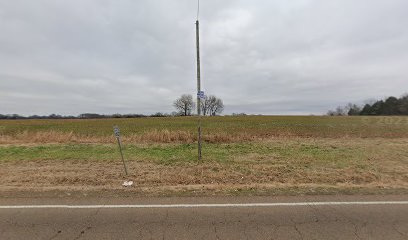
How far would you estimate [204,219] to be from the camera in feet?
15.2

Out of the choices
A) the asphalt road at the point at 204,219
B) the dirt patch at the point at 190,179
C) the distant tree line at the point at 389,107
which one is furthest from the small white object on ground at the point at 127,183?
the distant tree line at the point at 389,107

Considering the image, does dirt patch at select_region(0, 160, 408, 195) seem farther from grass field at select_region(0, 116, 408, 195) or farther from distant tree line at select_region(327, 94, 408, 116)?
distant tree line at select_region(327, 94, 408, 116)

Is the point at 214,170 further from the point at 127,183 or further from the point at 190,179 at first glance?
the point at 127,183

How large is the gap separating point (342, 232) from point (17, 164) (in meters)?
10.1

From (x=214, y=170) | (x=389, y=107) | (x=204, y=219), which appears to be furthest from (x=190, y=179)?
(x=389, y=107)

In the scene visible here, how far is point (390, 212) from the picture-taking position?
488 centimetres

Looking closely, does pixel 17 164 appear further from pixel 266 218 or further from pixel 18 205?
pixel 266 218

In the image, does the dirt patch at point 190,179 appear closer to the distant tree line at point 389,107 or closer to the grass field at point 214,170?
the grass field at point 214,170

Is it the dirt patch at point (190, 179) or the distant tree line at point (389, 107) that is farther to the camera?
the distant tree line at point (389, 107)

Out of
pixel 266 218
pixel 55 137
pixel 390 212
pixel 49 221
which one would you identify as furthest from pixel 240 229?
pixel 55 137

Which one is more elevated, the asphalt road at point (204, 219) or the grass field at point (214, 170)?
the grass field at point (214, 170)

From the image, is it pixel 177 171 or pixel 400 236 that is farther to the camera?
pixel 177 171

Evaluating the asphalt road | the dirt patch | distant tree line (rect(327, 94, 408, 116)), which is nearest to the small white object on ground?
the dirt patch

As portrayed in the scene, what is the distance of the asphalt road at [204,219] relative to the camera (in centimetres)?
411
